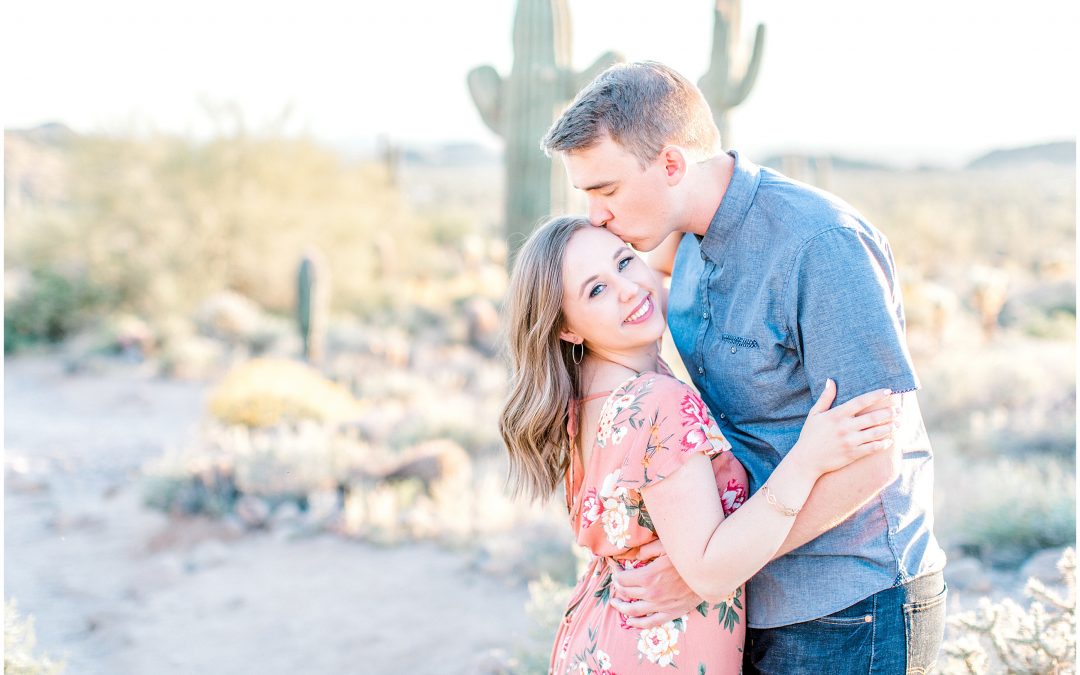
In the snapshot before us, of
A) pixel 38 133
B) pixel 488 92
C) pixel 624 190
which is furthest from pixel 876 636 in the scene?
pixel 38 133

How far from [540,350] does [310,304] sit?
1013 cm

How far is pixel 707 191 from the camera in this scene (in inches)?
81.7

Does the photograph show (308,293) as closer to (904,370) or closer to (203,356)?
(203,356)

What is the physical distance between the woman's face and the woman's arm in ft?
1.21

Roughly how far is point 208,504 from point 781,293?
234 inches

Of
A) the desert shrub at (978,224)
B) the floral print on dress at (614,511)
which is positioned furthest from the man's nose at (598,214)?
the desert shrub at (978,224)

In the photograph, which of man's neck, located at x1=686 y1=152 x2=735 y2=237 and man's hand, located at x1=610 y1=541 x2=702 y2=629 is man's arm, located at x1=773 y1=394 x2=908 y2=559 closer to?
man's hand, located at x1=610 y1=541 x2=702 y2=629

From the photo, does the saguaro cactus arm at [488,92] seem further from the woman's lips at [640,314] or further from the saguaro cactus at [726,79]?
the woman's lips at [640,314]

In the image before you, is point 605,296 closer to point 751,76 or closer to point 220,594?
point 220,594

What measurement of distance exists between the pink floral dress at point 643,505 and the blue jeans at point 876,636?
15cm

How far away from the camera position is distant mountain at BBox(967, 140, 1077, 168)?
1546 inches

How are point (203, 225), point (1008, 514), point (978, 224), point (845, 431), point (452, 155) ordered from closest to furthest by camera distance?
point (845, 431) → point (1008, 514) → point (203, 225) → point (978, 224) → point (452, 155)

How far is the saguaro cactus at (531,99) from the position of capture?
625cm

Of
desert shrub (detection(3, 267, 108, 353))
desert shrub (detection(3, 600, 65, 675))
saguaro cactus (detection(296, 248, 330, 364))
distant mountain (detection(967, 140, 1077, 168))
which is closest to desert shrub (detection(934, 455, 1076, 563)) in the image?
desert shrub (detection(3, 600, 65, 675))
